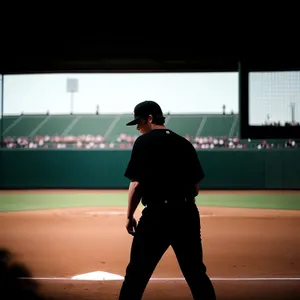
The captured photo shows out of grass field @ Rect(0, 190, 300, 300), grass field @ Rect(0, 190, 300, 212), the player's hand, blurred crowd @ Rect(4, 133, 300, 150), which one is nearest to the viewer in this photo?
the player's hand

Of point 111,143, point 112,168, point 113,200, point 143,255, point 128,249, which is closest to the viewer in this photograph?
point 143,255

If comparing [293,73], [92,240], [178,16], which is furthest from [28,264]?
[293,73]

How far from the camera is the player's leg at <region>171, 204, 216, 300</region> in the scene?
3.11m

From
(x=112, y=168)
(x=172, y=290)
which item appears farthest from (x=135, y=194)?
(x=112, y=168)

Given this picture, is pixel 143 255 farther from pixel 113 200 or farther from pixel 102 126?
pixel 102 126

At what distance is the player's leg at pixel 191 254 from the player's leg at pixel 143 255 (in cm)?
10

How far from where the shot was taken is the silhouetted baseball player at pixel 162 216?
3.09 metres

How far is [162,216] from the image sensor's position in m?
3.10

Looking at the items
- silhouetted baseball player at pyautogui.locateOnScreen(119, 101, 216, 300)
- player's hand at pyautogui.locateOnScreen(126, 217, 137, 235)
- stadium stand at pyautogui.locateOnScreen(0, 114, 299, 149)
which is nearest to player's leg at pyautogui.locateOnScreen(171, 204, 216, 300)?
silhouetted baseball player at pyautogui.locateOnScreen(119, 101, 216, 300)

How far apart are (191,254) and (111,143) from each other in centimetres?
1946

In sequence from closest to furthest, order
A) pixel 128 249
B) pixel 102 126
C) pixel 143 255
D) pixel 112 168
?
1. pixel 143 255
2. pixel 128 249
3. pixel 112 168
4. pixel 102 126

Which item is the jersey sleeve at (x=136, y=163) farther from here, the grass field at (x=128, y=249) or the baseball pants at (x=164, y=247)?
the grass field at (x=128, y=249)

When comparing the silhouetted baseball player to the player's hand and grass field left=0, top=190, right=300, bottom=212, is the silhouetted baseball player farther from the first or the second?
grass field left=0, top=190, right=300, bottom=212

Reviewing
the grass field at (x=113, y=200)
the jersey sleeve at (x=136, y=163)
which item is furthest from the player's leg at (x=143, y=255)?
the grass field at (x=113, y=200)
